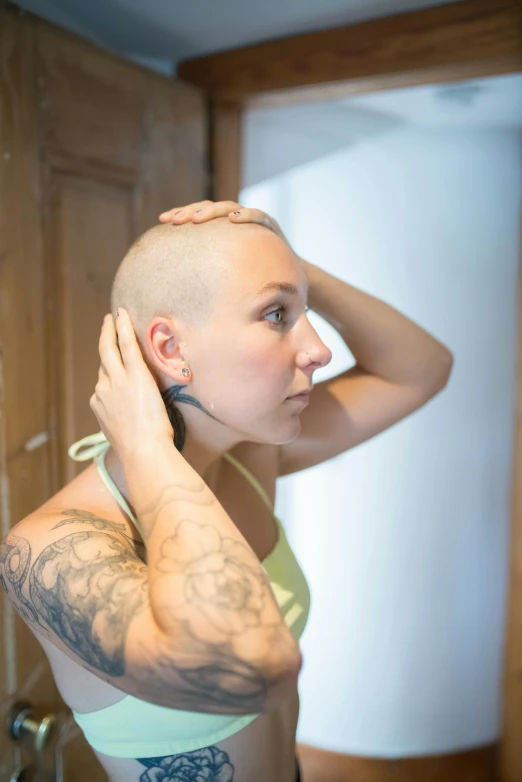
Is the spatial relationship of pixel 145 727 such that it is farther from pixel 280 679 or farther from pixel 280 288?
pixel 280 288

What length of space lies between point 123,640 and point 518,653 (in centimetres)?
131

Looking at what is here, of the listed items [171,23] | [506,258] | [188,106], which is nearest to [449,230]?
[506,258]

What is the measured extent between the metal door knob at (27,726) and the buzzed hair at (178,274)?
0.80 meters

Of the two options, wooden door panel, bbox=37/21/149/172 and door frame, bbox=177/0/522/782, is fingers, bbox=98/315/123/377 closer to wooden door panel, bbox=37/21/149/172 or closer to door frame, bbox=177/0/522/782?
wooden door panel, bbox=37/21/149/172

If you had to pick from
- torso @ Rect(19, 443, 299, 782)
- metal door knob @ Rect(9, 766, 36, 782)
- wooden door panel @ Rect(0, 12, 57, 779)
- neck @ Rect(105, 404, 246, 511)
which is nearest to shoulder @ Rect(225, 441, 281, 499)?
torso @ Rect(19, 443, 299, 782)

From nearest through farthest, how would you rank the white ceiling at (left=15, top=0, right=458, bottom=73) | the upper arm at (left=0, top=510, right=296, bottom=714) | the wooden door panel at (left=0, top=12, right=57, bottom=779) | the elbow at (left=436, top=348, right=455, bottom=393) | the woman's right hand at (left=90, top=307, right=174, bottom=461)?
the upper arm at (left=0, top=510, right=296, bottom=714) → the woman's right hand at (left=90, top=307, right=174, bottom=461) → the wooden door panel at (left=0, top=12, right=57, bottom=779) → the elbow at (left=436, top=348, right=455, bottom=393) → the white ceiling at (left=15, top=0, right=458, bottom=73)

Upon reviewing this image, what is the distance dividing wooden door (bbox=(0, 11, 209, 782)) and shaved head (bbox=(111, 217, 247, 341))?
37 centimetres

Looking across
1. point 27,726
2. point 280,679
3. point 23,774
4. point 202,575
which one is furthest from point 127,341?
point 23,774

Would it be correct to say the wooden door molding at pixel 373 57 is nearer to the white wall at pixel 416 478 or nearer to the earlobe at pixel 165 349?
the white wall at pixel 416 478

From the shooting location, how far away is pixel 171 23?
54.1 inches

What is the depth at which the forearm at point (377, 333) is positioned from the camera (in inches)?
43.3

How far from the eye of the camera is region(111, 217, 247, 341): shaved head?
32.4 inches

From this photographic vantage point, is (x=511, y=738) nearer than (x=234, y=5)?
No

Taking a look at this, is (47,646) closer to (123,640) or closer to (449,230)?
(123,640)
